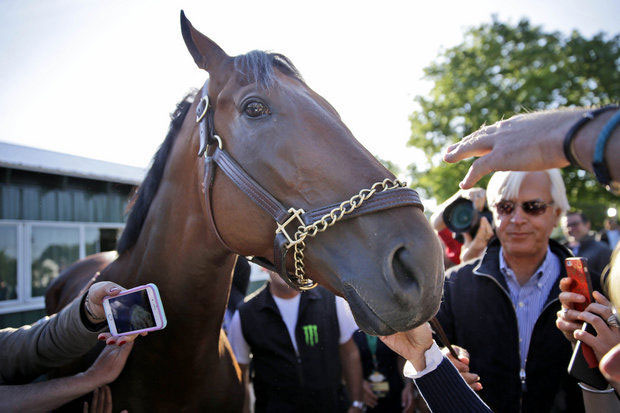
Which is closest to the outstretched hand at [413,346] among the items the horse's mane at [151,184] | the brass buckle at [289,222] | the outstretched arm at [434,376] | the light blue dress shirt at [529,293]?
the outstretched arm at [434,376]

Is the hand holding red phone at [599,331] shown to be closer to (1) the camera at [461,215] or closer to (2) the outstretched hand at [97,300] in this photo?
(1) the camera at [461,215]

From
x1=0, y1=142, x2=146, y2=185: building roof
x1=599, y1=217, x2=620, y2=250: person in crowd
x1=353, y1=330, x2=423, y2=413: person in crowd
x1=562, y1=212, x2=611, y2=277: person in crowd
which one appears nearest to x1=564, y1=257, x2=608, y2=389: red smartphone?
x1=353, y1=330, x2=423, y2=413: person in crowd

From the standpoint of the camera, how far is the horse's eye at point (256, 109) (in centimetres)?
176

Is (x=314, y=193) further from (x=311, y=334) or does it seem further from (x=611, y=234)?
(x=611, y=234)

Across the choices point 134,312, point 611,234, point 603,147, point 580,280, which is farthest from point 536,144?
point 611,234

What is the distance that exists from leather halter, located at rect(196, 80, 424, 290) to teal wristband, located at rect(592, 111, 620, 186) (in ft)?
1.94

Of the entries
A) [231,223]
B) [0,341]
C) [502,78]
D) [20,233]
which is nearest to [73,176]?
[20,233]

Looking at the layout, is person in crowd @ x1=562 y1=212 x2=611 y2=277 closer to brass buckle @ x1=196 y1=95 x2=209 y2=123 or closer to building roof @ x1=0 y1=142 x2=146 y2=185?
brass buckle @ x1=196 y1=95 x2=209 y2=123

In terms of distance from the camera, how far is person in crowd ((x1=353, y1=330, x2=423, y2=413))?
155 inches

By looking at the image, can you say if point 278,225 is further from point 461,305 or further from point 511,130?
point 461,305

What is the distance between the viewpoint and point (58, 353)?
1842 millimetres

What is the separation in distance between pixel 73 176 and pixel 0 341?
260 inches

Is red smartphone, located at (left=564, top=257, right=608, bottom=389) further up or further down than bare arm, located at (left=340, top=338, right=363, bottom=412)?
further up

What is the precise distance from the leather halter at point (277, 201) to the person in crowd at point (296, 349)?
173cm
